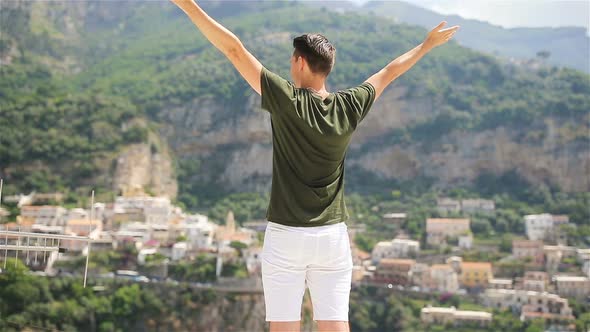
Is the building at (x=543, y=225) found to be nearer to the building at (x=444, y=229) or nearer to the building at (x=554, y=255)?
the building at (x=554, y=255)

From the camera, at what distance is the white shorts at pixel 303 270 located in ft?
5.75

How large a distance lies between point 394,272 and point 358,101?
35.8m

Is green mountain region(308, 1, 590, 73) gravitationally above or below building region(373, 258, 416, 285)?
above

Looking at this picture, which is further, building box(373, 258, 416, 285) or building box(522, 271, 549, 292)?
building box(373, 258, 416, 285)

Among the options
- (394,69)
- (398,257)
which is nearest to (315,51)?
(394,69)

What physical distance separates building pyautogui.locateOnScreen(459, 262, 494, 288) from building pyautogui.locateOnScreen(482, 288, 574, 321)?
1518 millimetres

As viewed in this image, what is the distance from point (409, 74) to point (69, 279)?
3532 centimetres

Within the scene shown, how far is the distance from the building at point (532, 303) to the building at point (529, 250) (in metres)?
4.53

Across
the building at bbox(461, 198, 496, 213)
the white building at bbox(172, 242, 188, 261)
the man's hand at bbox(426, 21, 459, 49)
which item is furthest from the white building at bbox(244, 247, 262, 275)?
the man's hand at bbox(426, 21, 459, 49)

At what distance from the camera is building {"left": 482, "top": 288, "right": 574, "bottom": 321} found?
3300cm

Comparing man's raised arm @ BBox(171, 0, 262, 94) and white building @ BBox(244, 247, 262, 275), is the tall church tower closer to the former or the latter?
white building @ BBox(244, 247, 262, 275)

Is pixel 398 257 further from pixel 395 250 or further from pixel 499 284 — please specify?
pixel 499 284

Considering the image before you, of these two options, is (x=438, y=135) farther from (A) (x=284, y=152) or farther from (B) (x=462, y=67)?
(A) (x=284, y=152)

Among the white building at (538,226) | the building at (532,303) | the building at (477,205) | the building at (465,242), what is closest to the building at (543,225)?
the white building at (538,226)
